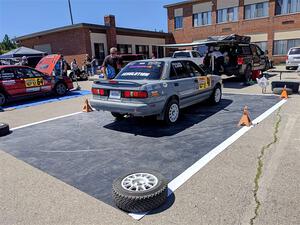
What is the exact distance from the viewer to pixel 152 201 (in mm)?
2918

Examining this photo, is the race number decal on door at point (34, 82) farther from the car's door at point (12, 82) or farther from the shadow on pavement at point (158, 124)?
the shadow on pavement at point (158, 124)

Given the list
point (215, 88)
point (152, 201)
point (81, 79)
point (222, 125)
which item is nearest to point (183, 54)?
point (81, 79)

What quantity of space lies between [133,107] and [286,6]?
27297 mm

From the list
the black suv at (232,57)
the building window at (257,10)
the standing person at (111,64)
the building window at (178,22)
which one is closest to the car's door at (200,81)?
→ the standing person at (111,64)

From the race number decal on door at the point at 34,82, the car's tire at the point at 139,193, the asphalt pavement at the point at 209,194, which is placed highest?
the race number decal on door at the point at 34,82

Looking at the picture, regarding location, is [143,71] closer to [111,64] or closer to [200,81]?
[200,81]

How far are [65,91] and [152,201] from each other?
10398 mm

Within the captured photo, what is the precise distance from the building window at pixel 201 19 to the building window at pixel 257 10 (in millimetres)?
4492

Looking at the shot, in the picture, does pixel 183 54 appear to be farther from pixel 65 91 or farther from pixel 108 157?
pixel 108 157

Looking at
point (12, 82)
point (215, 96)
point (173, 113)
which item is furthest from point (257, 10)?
point (173, 113)

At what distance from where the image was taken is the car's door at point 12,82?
9914 millimetres

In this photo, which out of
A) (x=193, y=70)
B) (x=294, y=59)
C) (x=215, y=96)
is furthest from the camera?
(x=294, y=59)

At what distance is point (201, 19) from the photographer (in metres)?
31.8

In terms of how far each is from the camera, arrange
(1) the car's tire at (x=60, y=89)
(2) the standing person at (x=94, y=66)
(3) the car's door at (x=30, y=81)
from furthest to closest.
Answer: (2) the standing person at (x=94, y=66), (1) the car's tire at (x=60, y=89), (3) the car's door at (x=30, y=81)
